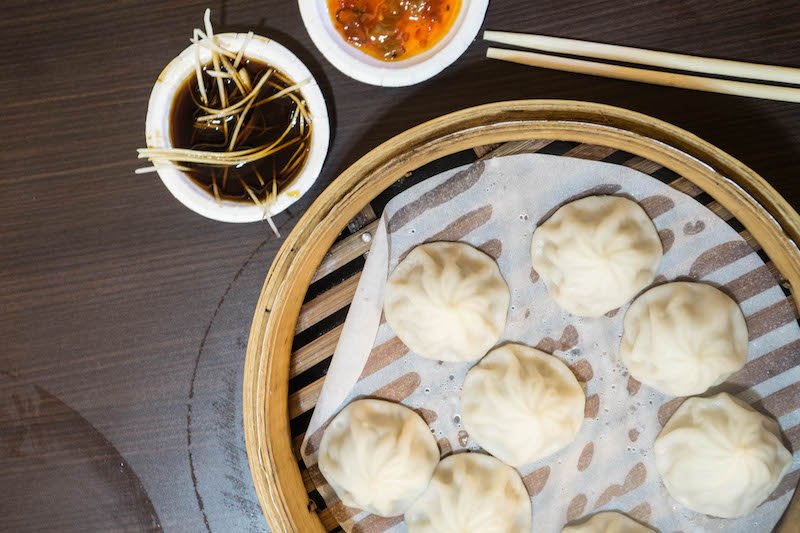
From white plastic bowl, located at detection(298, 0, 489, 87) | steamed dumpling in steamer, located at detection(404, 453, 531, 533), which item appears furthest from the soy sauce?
steamed dumpling in steamer, located at detection(404, 453, 531, 533)

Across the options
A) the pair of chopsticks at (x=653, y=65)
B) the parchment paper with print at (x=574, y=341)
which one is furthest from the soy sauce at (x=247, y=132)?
the pair of chopsticks at (x=653, y=65)

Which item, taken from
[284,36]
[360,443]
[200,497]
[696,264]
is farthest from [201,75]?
[696,264]

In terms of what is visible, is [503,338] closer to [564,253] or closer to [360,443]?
[564,253]

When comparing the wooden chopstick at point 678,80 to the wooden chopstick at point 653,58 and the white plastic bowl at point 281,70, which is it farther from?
the white plastic bowl at point 281,70

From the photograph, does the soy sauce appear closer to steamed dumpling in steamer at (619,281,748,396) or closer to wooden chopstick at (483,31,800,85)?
wooden chopstick at (483,31,800,85)

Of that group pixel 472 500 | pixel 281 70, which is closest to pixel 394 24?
pixel 281 70

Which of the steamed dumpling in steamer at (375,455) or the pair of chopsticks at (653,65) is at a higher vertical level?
the pair of chopsticks at (653,65)
